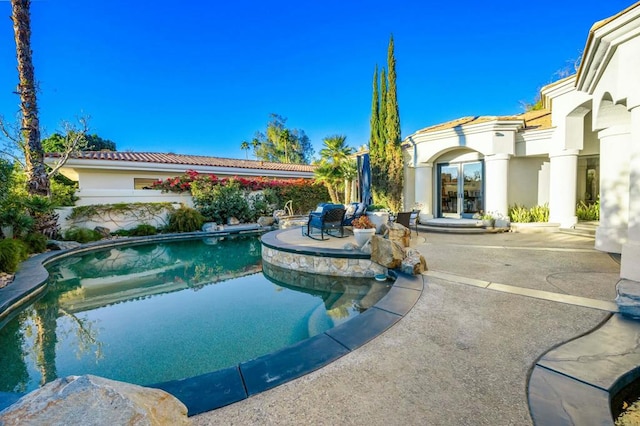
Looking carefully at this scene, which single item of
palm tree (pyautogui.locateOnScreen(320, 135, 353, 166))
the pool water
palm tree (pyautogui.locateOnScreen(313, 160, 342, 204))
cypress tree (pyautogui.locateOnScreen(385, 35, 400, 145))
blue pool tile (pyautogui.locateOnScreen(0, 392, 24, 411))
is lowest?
the pool water

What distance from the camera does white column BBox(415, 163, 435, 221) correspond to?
13141 mm

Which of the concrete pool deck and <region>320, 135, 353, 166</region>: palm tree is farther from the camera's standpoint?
<region>320, 135, 353, 166</region>: palm tree

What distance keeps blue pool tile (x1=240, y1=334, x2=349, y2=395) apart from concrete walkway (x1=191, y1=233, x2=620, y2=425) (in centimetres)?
9

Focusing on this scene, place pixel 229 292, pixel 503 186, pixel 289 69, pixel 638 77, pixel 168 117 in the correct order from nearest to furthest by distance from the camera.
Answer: pixel 638 77
pixel 229 292
pixel 503 186
pixel 289 69
pixel 168 117

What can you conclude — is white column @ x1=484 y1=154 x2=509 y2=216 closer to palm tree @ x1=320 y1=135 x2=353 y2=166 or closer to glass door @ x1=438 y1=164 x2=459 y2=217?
glass door @ x1=438 y1=164 x2=459 y2=217

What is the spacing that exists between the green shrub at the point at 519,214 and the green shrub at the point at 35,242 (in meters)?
17.0

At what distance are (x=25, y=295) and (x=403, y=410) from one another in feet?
23.4

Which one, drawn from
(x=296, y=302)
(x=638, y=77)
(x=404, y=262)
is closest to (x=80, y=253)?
(x=296, y=302)

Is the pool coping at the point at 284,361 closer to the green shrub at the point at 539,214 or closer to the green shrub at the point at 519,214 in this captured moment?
the green shrub at the point at 519,214

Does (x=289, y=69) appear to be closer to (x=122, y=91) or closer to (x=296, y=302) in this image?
(x=122, y=91)

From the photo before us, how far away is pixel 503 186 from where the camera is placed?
439 inches

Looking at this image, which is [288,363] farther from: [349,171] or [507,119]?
[349,171]

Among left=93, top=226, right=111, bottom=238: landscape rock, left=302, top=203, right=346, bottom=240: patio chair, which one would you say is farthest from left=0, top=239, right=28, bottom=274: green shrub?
left=302, top=203, right=346, bottom=240: patio chair

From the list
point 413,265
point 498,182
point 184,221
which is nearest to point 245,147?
point 184,221
